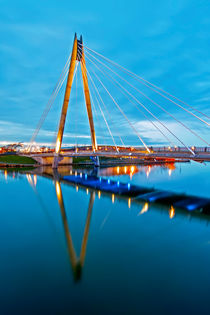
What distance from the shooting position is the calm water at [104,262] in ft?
20.0

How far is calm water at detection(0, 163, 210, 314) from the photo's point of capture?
6.09 m

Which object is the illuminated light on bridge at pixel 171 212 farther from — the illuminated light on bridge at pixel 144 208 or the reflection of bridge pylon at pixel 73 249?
the reflection of bridge pylon at pixel 73 249

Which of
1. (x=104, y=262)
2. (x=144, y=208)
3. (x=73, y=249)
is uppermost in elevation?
(x=104, y=262)

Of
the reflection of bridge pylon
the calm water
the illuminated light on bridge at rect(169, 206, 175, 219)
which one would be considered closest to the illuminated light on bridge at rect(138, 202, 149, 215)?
the calm water

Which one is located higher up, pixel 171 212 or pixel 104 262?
pixel 104 262

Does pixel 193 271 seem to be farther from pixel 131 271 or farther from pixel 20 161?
pixel 20 161

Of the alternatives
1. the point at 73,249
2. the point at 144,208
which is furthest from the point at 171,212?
the point at 73,249

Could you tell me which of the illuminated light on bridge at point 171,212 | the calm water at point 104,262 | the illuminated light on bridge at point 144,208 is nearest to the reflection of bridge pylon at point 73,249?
the calm water at point 104,262

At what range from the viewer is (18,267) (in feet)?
26.1

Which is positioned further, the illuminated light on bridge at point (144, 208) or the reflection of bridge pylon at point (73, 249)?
the illuminated light on bridge at point (144, 208)

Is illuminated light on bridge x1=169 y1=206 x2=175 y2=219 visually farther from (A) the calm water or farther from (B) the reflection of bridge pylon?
(B) the reflection of bridge pylon

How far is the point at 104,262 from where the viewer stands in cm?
841

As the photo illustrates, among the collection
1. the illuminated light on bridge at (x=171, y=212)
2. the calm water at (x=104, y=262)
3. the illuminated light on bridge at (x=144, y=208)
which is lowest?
the illuminated light on bridge at (x=144, y=208)

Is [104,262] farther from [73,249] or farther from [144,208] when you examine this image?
[144,208]
